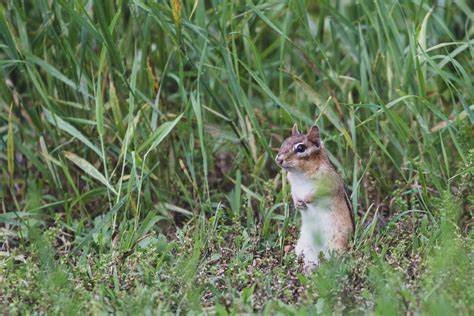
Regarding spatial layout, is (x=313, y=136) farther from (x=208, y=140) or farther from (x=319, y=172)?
(x=208, y=140)

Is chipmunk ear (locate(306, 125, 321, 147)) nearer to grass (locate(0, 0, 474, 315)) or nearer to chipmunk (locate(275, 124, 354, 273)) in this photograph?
chipmunk (locate(275, 124, 354, 273))

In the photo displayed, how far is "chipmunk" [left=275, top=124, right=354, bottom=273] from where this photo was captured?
5.85m

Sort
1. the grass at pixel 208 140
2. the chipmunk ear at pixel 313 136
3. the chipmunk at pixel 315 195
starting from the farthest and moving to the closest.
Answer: the chipmunk ear at pixel 313 136 < the chipmunk at pixel 315 195 < the grass at pixel 208 140

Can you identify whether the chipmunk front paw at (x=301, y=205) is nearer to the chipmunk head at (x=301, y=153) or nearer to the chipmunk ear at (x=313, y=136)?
the chipmunk head at (x=301, y=153)

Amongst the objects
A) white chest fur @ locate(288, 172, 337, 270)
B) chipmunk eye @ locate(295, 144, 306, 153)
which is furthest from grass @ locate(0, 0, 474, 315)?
chipmunk eye @ locate(295, 144, 306, 153)

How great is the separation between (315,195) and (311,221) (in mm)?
146

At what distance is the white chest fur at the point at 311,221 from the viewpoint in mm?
5781

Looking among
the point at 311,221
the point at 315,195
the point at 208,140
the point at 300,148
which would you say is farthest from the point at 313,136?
the point at 208,140

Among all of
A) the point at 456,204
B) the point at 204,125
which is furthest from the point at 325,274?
the point at 204,125

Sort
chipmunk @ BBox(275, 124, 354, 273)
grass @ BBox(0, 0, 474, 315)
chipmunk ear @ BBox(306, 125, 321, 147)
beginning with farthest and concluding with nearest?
chipmunk ear @ BBox(306, 125, 321, 147) → chipmunk @ BBox(275, 124, 354, 273) → grass @ BBox(0, 0, 474, 315)

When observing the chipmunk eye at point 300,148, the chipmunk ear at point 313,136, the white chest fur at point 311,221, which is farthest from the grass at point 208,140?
the chipmunk eye at point 300,148

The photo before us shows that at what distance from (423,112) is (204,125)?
1316mm

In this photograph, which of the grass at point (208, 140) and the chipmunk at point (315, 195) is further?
the chipmunk at point (315, 195)

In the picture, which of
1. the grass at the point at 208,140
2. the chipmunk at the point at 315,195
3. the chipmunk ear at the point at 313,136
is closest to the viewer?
the grass at the point at 208,140
